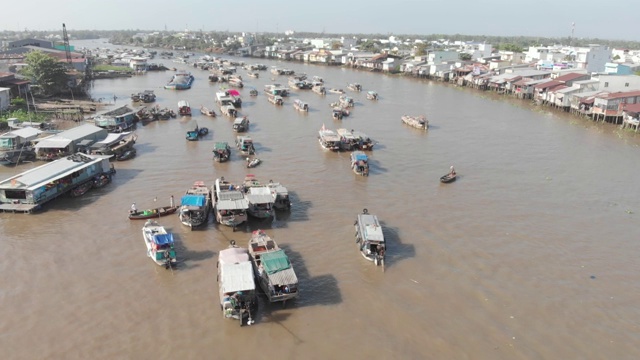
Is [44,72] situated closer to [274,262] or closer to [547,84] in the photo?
[274,262]

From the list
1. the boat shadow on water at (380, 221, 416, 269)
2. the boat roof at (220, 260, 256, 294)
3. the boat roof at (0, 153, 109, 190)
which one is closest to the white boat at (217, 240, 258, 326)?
the boat roof at (220, 260, 256, 294)

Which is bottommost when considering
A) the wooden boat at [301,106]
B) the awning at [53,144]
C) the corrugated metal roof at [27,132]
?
the awning at [53,144]

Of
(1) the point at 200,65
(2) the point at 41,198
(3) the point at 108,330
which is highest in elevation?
(1) the point at 200,65

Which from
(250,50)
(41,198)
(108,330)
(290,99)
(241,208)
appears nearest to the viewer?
(108,330)

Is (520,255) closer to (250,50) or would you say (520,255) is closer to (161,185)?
(161,185)

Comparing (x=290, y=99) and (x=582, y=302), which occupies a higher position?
(x=290, y=99)

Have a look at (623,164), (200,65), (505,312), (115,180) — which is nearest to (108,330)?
(505,312)

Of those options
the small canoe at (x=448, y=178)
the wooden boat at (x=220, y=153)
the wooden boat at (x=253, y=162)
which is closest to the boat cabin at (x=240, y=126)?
the wooden boat at (x=220, y=153)

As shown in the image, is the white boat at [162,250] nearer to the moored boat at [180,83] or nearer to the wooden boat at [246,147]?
the wooden boat at [246,147]
